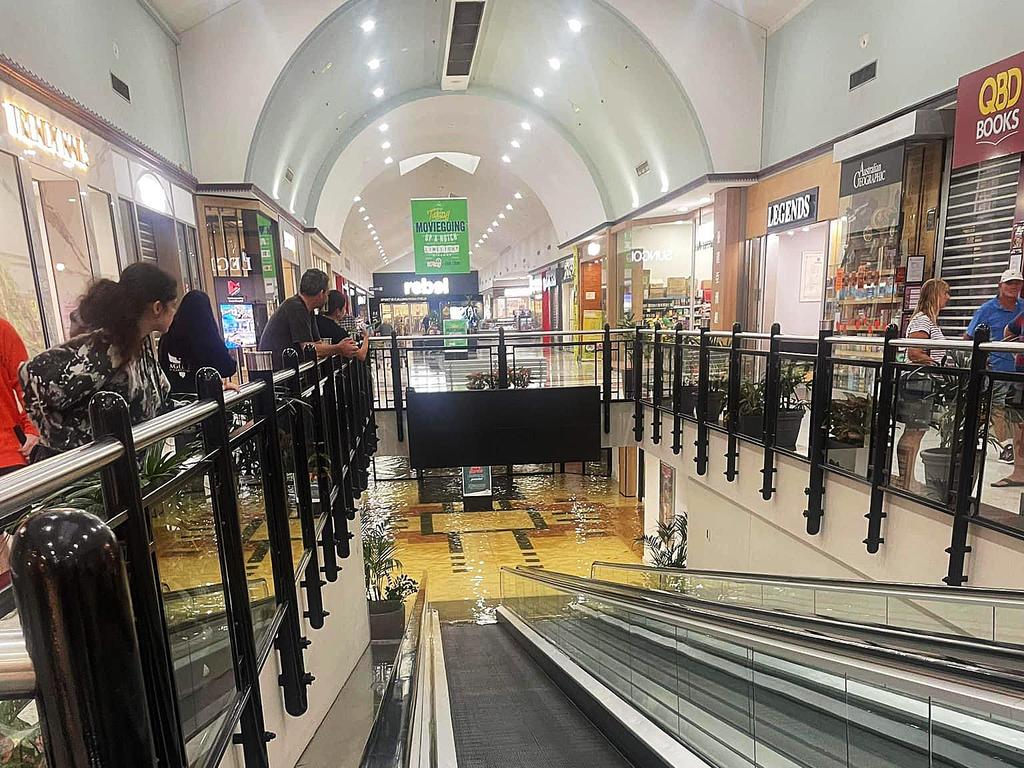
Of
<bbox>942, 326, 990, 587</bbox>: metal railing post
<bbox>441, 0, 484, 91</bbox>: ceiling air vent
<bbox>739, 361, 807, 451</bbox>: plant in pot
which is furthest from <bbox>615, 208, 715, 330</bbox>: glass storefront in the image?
<bbox>942, 326, 990, 587</bbox>: metal railing post

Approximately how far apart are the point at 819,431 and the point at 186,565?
4992 millimetres

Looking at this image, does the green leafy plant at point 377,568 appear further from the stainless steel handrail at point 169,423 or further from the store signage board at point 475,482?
the stainless steel handrail at point 169,423

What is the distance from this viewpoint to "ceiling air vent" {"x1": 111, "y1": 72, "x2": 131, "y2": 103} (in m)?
6.71

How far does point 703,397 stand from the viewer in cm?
696

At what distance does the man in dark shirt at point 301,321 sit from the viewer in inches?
171

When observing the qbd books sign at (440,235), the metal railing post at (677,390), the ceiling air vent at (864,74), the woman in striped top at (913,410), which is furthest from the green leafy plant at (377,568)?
the ceiling air vent at (864,74)

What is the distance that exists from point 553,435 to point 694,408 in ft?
7.84

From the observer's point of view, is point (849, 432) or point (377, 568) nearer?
point (849, 432)

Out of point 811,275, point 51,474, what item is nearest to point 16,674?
point 51,474

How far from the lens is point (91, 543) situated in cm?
49

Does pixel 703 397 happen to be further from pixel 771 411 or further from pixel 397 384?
pixel 397 384

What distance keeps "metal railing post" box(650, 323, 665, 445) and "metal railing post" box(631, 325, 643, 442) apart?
1.62 feet

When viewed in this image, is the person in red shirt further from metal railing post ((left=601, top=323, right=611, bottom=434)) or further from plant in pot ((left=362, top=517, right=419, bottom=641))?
metal railing post ((left=601, top=323, right=611, bottom=434))

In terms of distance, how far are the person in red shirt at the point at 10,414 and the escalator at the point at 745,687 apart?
93.9 inches
